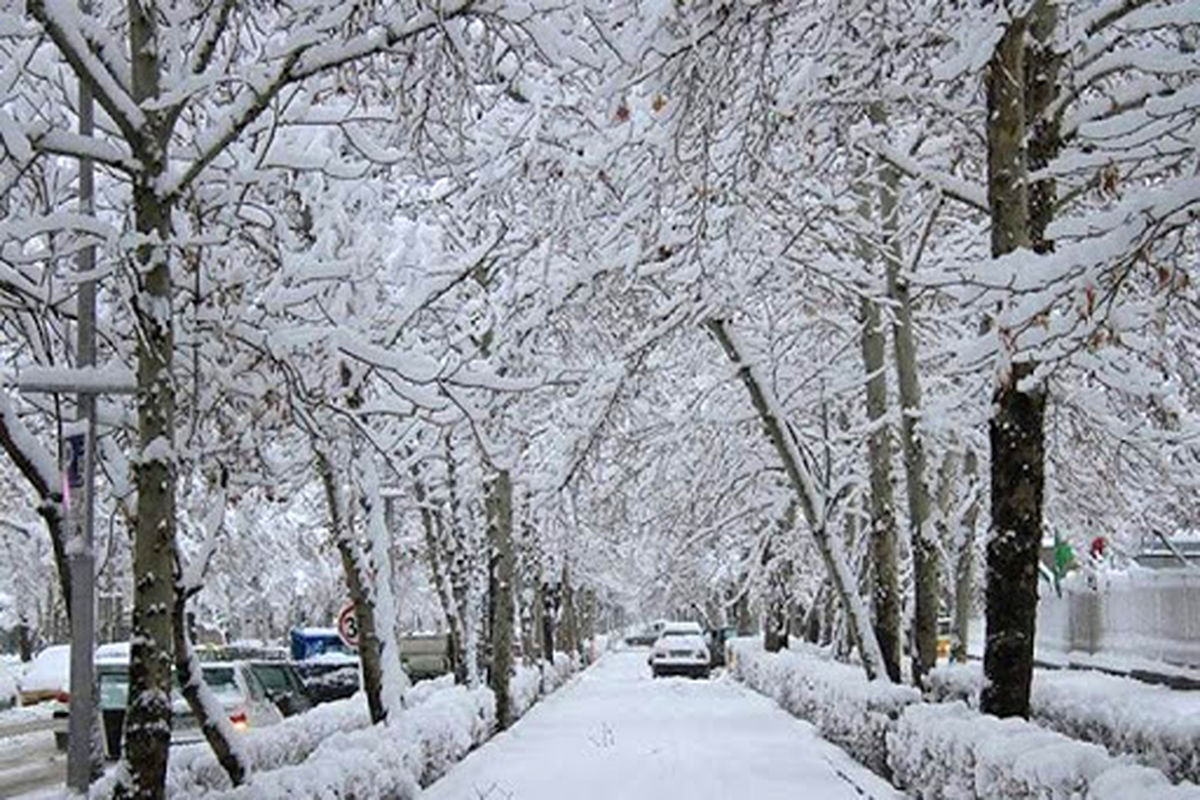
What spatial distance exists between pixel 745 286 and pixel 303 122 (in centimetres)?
872

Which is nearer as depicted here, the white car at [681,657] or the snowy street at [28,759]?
the snowy street at [28,759]

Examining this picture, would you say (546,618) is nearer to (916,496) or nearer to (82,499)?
(916,496)

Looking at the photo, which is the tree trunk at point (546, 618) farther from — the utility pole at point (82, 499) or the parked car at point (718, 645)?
the utility pole at point (82, 499)

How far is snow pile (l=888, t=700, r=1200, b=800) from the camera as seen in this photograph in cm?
711

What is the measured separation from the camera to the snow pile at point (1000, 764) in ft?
23.3

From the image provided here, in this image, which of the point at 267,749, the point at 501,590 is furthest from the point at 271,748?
the point at 501,590

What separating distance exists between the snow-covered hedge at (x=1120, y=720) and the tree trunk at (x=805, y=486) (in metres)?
1.25

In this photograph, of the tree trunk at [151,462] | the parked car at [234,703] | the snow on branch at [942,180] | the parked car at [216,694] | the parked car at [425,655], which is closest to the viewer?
the tree trunk at [151,462]

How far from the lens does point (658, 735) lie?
21875 millimetres

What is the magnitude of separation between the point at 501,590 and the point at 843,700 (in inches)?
288

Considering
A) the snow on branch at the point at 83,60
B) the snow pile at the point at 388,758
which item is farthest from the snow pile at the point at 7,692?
the snow on branch at the point at 83,60

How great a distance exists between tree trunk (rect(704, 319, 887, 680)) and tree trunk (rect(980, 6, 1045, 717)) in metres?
7.41

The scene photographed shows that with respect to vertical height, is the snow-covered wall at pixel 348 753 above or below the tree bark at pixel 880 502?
below

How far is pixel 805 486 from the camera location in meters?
19.1
